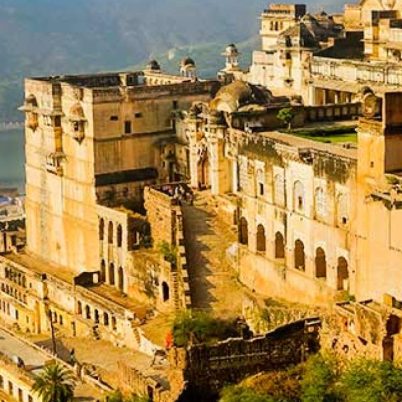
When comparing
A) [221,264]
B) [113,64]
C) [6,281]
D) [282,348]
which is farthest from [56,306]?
[113,64]

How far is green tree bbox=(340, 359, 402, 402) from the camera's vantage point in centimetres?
2319

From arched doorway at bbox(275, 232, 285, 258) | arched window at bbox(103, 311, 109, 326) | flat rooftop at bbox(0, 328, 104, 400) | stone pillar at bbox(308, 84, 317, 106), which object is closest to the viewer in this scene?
flat rooftop at bbox(0, 328, 104, 400)

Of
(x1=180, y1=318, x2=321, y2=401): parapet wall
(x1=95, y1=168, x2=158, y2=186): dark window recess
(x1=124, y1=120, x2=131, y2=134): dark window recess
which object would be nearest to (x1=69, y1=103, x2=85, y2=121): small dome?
(x1=124, y1=120, x2=131, y2=134): dark window recess

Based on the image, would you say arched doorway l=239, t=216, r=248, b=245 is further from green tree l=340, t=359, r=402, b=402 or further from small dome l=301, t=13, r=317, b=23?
small dome l=301, t=13, r=317, b=23

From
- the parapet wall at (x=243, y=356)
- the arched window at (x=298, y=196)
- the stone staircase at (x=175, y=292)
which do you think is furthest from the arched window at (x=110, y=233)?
the parapet wall at (x=243, y=356)

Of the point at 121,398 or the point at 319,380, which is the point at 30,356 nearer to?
the point at 121,398

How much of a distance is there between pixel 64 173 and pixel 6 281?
164 inches

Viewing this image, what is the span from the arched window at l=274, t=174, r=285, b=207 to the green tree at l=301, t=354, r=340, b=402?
6.35 metres

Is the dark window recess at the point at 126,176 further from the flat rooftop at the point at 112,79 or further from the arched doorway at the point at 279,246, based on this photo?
the arched doorway at the point at 279,246

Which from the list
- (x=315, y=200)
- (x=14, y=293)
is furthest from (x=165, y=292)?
(x=14, y=293)

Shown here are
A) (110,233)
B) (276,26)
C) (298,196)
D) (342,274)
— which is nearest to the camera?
(342,274)

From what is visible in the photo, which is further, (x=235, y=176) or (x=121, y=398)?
(x=235, y=176)

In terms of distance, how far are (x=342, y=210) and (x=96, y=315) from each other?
9.69 m

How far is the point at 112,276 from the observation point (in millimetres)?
37469
